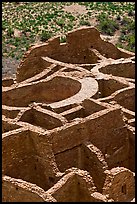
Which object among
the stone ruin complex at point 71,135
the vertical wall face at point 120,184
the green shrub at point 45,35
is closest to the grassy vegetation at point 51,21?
the green shrub at point 45,35

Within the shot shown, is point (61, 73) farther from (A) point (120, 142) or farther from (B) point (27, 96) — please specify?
(A) point (120, 142)

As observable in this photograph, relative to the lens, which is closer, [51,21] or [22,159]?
[22,159]

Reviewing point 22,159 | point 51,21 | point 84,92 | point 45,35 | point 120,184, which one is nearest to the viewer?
point 120,184

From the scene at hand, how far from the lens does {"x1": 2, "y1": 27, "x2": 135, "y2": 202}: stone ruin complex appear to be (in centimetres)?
1769

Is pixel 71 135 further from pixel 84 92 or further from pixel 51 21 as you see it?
pixel 51 21

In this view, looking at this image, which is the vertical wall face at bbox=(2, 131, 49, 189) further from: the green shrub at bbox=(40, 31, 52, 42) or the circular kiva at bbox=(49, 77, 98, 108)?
the green shrub at bbox=(40, 31, 52, 42)

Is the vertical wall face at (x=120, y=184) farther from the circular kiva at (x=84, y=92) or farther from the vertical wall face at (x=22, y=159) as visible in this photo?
the circular kiva at (x=84, y=92)

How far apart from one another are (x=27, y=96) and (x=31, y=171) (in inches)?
213

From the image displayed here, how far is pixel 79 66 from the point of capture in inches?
1085

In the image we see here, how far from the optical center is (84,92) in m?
23.4

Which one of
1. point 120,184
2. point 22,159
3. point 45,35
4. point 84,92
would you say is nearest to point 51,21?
point 45,35

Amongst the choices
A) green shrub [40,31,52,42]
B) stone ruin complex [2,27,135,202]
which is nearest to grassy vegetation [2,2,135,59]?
green shrub [40,31,52,42]

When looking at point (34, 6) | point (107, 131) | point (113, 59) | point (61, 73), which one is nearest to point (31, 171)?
point (107, 131)

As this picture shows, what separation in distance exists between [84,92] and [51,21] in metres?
40.8
